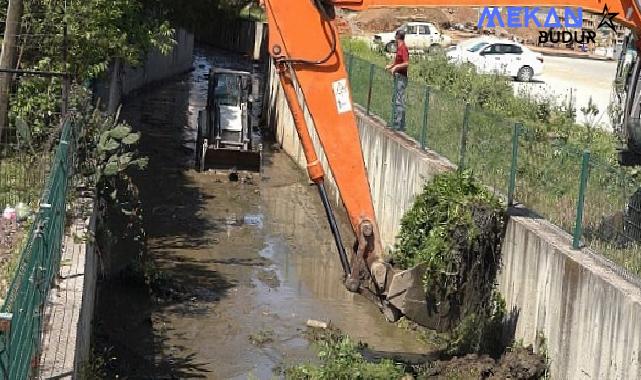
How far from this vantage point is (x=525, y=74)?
3822 centimetres

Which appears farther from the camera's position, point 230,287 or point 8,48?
point 230,287

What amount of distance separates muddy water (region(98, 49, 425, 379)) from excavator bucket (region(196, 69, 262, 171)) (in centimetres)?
34

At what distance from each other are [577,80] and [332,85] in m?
29.3

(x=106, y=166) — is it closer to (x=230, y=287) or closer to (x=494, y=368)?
(x=230, y=287)

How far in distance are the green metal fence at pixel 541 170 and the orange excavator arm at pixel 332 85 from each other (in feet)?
5.84

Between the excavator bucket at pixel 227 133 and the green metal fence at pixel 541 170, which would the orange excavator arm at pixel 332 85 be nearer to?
the green metal fence at pixel 541 170

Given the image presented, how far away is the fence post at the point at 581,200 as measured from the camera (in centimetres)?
1076

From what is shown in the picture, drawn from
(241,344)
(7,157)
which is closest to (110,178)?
(7,157)

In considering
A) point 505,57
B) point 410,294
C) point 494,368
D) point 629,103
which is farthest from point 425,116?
point 505,57

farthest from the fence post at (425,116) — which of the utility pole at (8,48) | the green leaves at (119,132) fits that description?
the utility pole at (8,48)

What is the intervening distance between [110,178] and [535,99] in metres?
11.5

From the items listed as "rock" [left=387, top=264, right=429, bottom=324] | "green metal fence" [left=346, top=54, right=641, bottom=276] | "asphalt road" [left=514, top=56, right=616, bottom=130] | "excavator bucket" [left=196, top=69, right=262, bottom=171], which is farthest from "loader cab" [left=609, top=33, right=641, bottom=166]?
"asphalt road" [left=514, top=56, right=616, bottom=130]

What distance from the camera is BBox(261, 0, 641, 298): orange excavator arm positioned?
10484 mm

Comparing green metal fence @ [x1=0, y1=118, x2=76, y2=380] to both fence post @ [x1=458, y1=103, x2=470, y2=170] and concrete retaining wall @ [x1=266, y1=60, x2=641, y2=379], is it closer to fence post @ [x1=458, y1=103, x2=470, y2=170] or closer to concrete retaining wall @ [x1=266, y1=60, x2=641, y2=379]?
concrete retaining wall @ [x1=266, y1=60, x2=641, y2=379]
